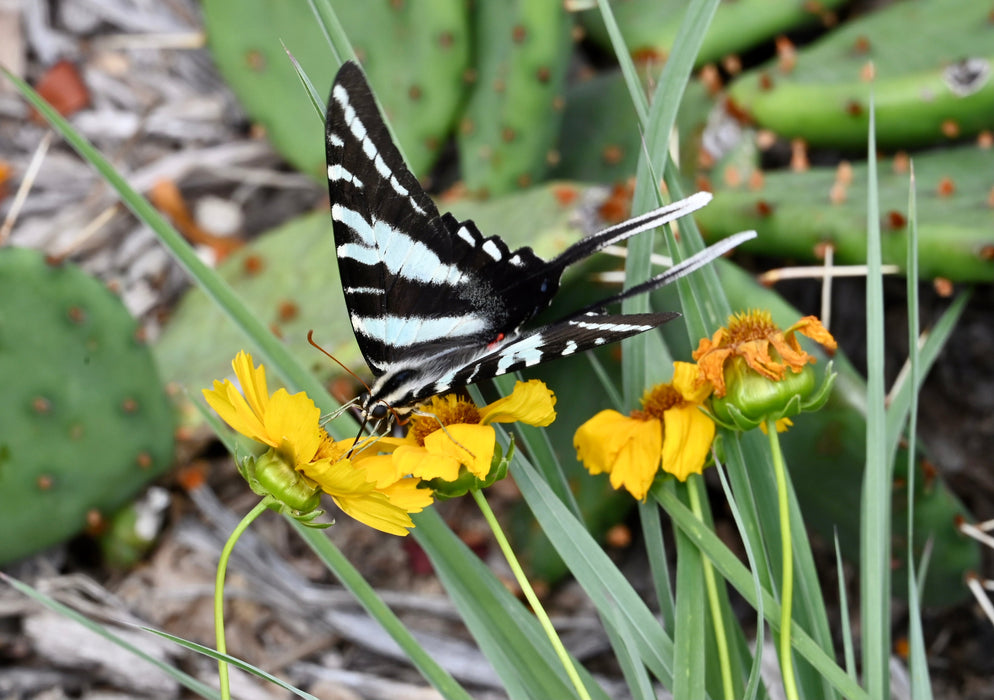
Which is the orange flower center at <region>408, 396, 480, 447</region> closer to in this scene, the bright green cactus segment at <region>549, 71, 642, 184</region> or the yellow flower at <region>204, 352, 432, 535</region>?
the yellow flower at <region>204, 352, 432, 535</region>

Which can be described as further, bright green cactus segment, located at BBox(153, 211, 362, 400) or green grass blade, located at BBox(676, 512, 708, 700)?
bright green cactus segment, located at BBox(153, 211, 362, 400)

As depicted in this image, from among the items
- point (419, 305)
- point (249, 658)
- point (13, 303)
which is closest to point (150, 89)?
point (13, 303)

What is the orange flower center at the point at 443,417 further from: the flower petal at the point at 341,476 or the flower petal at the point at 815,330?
the flower petal at the point at 815,330

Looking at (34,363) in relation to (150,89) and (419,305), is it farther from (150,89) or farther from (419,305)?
(150,89)

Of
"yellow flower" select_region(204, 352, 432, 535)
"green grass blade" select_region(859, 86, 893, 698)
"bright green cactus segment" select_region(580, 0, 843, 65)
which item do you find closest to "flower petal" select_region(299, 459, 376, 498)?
A: "yellow flower" select_region(204, 352, 432, 535)

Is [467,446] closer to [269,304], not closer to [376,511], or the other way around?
[376,511]

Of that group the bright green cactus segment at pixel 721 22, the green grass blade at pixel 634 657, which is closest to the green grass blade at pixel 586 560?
the green grass blade at pixel 634 657
